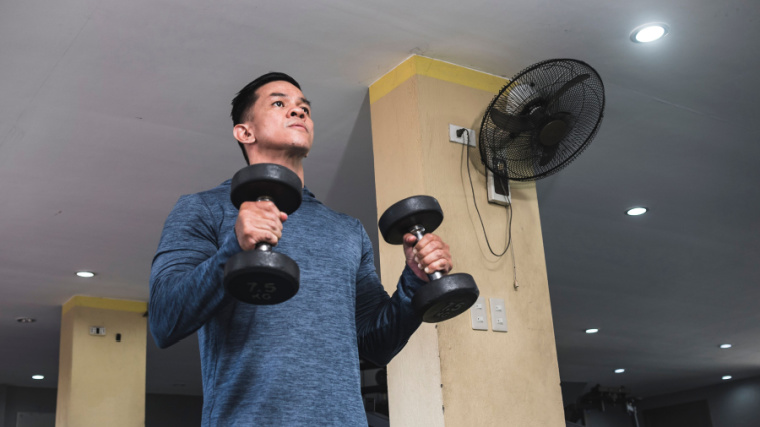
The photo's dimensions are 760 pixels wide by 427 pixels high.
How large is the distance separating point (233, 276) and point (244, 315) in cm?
17

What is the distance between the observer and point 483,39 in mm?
3053

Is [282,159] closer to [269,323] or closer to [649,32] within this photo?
[269,323]

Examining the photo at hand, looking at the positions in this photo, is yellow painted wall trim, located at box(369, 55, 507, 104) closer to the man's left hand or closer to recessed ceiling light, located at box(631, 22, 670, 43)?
recessed ceiling light, located at box(631, 22, 670, 43)

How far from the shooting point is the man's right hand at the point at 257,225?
42.3 inches

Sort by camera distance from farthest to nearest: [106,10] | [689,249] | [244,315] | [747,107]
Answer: [689,249] < [747,107] < [106,10] < [244,315]

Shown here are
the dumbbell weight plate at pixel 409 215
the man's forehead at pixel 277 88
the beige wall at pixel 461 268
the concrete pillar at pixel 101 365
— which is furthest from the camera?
the concrete pillar at pixel 101 365

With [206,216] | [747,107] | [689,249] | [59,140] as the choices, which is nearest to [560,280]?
[689,249]

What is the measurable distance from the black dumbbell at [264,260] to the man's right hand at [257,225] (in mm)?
12

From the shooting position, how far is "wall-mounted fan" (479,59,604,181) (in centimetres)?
286

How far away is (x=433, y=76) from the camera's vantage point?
312cm

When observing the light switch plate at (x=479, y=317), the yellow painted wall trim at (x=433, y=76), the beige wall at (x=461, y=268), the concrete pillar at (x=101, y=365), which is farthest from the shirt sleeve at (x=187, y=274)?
the concrete pillar at (x=101, y=365)

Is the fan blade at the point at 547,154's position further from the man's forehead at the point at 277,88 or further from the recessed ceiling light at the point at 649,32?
the man's forehead at the point at 277,88

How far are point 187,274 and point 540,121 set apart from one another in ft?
6.86

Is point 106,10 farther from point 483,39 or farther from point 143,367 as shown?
point 143,367
